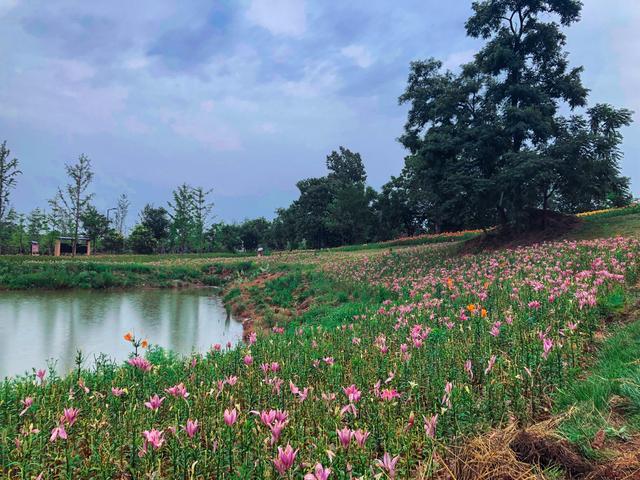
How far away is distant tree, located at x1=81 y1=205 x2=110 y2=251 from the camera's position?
174 ft

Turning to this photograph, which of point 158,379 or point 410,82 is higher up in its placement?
point 410,82

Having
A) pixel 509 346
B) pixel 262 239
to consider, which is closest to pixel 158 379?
pixel 509 346

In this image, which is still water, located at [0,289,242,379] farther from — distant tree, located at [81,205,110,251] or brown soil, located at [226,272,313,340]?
distant tree, located at [81,205,110,251]

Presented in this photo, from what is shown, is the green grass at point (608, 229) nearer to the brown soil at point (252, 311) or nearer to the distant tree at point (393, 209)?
the brown soil at point (252, 311)

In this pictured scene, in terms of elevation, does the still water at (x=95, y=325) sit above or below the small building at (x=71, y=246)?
below

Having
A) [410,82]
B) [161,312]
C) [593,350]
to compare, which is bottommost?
[161,312]

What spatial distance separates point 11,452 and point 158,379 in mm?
1660

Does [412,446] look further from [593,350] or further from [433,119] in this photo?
[433,119]

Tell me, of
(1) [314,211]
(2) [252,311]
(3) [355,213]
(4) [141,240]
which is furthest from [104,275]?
(4) [141,240]

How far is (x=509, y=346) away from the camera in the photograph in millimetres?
4254

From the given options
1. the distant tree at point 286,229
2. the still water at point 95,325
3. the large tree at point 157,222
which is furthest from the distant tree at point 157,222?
the still water at point 95,325

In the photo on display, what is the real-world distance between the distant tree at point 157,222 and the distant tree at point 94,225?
576cm

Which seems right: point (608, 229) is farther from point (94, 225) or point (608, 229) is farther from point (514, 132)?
point (94, 225)

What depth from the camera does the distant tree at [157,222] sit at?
203ft
